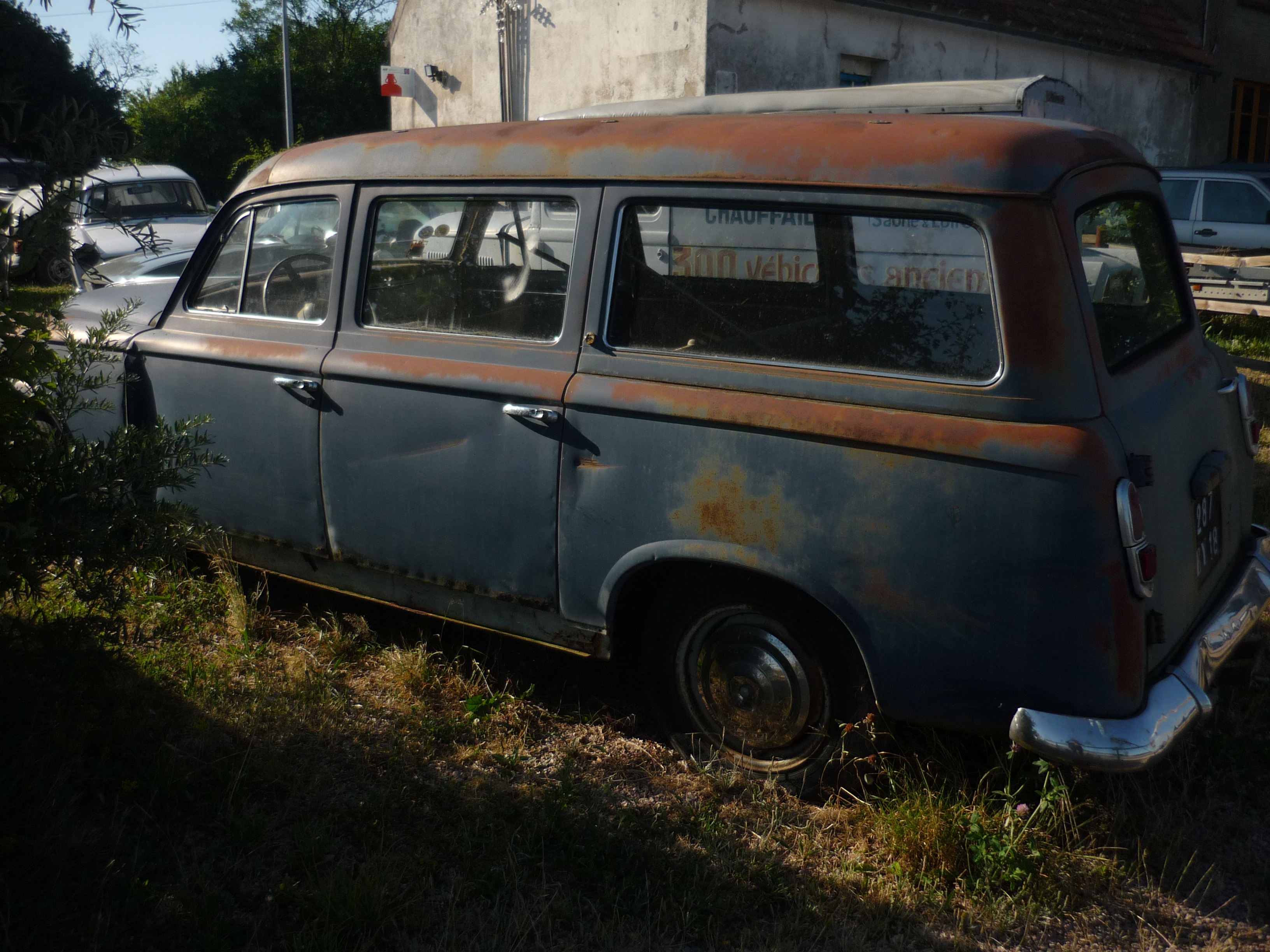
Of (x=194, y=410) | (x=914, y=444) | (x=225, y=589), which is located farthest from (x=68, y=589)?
(x=914, y=444)

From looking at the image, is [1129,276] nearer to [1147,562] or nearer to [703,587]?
[1147,562]

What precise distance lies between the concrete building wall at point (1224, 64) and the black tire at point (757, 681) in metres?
16.4

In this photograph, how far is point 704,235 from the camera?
3154 millimetres

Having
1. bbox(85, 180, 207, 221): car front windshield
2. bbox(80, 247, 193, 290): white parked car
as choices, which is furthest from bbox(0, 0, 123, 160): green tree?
bbox(85, 180, 207, 221): car front windshield

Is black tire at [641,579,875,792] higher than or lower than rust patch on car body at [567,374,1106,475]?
lower

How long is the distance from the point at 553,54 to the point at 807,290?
11.7m

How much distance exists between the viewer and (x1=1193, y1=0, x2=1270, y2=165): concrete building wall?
1689cm

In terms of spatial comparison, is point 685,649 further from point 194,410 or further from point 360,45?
point 360,45

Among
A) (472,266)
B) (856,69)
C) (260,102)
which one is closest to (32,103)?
(472,266)

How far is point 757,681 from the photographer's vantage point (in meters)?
3.16

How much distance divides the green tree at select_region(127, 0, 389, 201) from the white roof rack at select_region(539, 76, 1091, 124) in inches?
957

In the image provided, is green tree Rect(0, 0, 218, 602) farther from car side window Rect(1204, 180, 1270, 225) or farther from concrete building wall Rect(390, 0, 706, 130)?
car side window Rect(1204, 180, 1270, 225)

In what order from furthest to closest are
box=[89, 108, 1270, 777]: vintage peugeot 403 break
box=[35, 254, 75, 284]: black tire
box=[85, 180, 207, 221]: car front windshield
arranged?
box=[85, 180, 207, 221]: car front windshield
box=[35, 254, 75, 284]: black tire
box=[89, 108, 1270, 777]: vintage peugeot 403 break

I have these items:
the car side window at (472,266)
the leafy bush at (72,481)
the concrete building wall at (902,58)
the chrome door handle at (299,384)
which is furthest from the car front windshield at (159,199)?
the leafy bush at (72,481)
